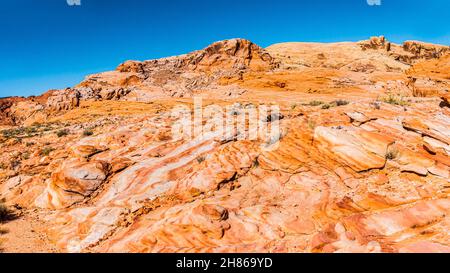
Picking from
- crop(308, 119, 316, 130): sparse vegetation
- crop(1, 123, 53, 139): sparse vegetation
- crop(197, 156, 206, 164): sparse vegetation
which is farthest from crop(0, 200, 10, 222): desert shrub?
crop(1, 123, 53, 139): sparse vegetation

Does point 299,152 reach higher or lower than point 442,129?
lower

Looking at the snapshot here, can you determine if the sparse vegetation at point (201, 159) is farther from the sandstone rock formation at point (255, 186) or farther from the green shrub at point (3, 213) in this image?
the green shrub at point (3, 213)

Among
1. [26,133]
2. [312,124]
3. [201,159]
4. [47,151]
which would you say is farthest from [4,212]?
[26,133]

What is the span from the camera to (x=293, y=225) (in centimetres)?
753

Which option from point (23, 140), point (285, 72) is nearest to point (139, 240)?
point (23, 140)

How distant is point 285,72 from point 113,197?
35.4 metres

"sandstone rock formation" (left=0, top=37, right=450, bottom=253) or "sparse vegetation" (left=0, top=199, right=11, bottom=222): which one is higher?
"sandstone rock formation" (left=0, top=37, right=450, bottom=253)

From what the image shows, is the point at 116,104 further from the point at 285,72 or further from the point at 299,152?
the point at 299,152

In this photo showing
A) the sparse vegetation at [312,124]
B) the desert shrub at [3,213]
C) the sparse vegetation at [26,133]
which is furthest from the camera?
the sparse vegetation at [26,133]

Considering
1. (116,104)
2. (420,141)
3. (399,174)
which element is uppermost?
(116,104)

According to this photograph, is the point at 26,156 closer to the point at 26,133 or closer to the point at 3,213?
the point at 3,213

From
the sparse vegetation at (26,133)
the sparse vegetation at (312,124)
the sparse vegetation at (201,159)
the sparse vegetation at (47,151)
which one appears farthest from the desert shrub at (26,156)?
the sparse vegetation at (312,124)

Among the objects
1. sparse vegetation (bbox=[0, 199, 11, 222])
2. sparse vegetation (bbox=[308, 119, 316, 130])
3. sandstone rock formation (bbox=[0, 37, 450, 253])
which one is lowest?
sparse vegetation (bbox=[0, 199, 11, 222])

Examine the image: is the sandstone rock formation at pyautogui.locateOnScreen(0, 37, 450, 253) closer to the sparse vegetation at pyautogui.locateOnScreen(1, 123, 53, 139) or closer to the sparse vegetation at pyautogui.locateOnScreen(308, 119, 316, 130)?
the sparse vegetation at pyautogui.locateOnScreen(308, 119, 316, 130)
